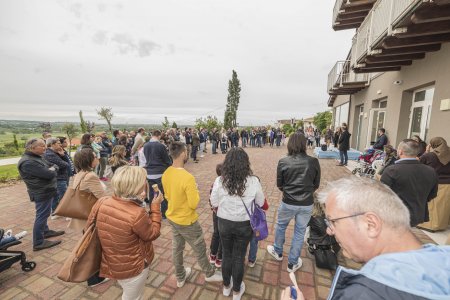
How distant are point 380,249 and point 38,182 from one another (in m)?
4.48

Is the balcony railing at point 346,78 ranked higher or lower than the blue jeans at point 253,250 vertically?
higher

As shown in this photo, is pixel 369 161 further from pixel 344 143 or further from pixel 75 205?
pixel 75 205

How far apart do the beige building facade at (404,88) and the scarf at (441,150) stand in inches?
51.7

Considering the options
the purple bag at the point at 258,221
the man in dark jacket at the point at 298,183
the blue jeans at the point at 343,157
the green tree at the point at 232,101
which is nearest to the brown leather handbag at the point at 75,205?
the purple bag at the point at 258,221

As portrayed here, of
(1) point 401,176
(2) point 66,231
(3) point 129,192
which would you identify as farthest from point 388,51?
(2) point 66,231

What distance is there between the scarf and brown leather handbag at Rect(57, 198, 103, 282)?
17.7ft

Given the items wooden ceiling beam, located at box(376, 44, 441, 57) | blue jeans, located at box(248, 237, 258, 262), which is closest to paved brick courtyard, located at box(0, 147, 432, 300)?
blue jeans, located at box(248, 237, 258, 262)

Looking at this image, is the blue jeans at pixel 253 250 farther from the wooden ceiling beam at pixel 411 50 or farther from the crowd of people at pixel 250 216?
the wooden ceiling beam at pixel 411 50

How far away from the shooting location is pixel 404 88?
7047 mm

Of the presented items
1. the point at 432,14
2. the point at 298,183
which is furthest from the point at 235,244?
the point at 432,14

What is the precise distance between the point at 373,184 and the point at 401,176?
2.32 m

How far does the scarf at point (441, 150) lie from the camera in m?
3.81

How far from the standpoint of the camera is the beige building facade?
5027 mm

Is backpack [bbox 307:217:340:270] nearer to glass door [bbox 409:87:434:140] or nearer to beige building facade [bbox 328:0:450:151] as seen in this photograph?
beige building facade [bbox 328:0:450:151]
